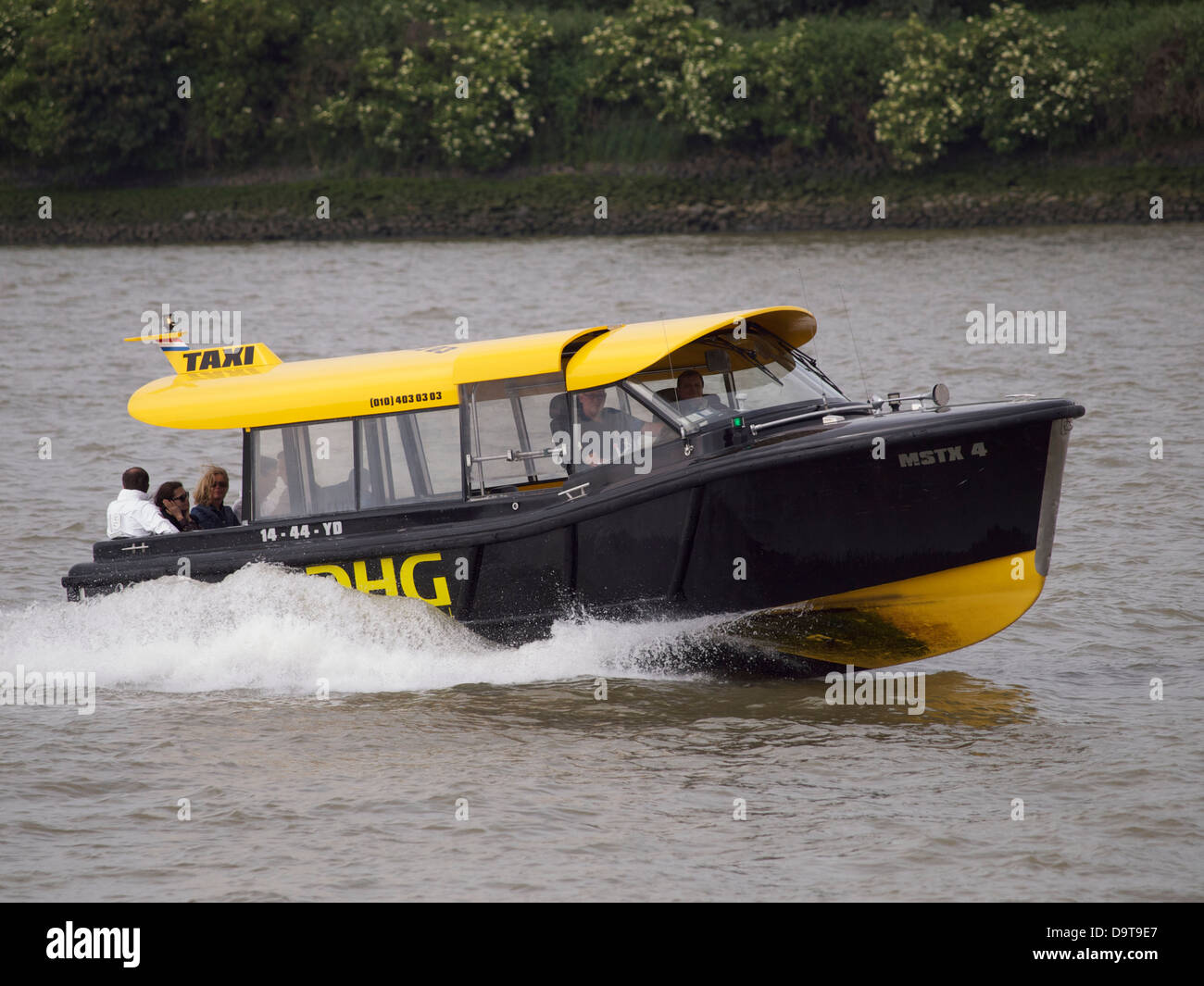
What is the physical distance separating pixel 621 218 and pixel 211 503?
40.6 meters

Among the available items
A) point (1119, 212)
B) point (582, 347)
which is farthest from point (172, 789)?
point (1119, 212)

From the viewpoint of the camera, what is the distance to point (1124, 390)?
2095 centimetres

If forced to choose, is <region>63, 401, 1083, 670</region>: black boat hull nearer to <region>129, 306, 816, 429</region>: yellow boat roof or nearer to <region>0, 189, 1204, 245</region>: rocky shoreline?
<region>129, 306, 816, 429</region>: yellow boat roof

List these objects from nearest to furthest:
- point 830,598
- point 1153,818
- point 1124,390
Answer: point 1153,818
point 830,598
point 1124,390

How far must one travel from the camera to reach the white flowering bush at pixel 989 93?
159ft

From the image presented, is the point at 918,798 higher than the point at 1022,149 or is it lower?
lower

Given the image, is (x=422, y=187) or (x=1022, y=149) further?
(x=422, y=187)
